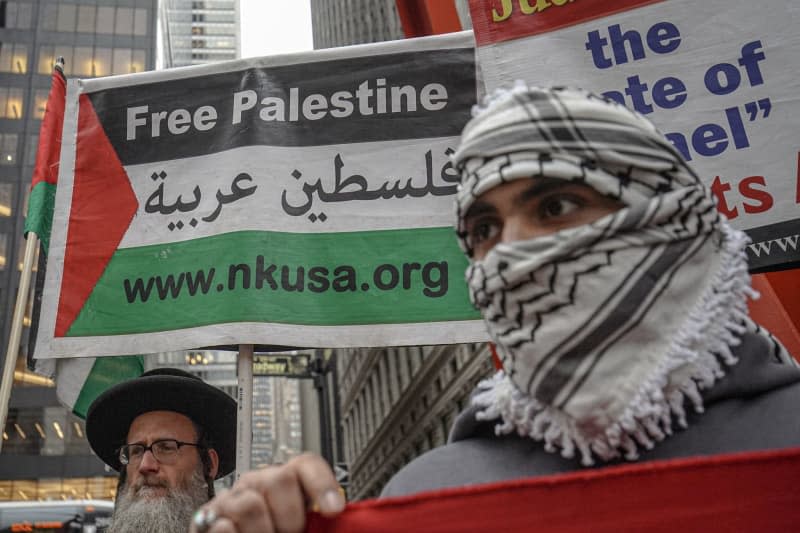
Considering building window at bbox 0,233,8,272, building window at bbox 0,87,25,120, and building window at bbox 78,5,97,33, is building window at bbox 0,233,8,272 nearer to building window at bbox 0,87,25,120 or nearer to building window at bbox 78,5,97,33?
building window at bbox 0,87,25,120

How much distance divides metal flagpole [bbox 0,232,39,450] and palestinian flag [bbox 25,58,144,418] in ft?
0.24

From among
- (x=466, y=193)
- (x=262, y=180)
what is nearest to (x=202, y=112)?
(x=262, y=180)

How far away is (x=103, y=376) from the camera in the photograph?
3.72 meters

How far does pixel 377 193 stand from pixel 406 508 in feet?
7.88

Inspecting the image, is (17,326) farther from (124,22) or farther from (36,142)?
(124,22)

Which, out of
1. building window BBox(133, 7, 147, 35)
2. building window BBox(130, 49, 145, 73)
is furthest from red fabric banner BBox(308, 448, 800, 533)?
building window BBox(133, 7, 147, 35)

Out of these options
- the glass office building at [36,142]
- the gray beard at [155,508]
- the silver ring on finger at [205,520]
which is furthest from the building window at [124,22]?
the silver ring on finger at [205,520]

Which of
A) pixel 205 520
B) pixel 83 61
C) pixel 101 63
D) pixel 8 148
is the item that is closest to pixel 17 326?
pixel 205 520

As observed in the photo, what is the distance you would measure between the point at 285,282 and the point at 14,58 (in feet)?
172

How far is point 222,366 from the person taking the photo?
403ft

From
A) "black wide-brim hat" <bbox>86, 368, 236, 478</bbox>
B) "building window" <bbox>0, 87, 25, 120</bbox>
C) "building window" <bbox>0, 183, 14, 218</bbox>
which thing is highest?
"building window" <bbox>0, 87, 25, 120</bbox>

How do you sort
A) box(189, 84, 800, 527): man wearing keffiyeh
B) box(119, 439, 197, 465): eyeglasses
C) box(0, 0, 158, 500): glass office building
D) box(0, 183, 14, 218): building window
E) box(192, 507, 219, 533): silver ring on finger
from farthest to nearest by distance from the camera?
box(0, 183, 14, 218): building window
box(0, 0, 158, 500): glass office building
box(119, 439, 197, 465): eyeglasses
box(189, 84, 800, 527): man wearing keffiyeh
box(192, 507, 219, 533): silver ring on finger

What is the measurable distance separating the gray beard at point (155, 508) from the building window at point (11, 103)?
49.6 m

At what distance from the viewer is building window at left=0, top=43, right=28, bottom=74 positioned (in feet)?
154
